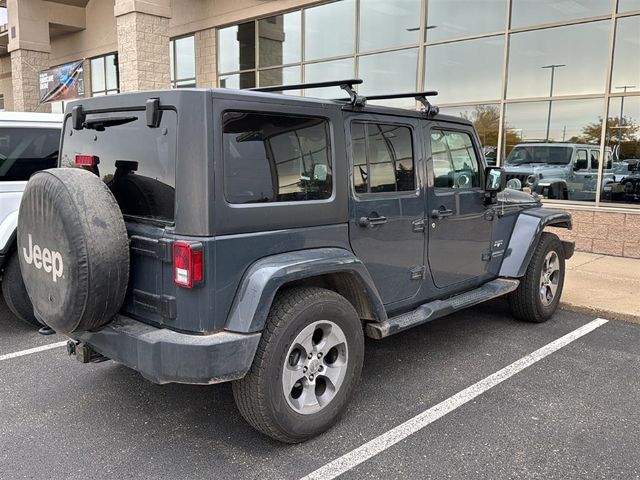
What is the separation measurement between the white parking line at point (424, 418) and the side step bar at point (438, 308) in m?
0.55

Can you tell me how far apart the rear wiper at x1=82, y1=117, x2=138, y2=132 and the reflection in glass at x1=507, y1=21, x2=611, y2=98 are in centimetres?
771

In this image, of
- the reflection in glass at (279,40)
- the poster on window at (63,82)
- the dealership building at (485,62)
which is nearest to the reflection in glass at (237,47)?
the dealership building at (485,62)

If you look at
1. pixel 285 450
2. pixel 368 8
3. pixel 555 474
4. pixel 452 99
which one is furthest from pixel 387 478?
pixel 368 8

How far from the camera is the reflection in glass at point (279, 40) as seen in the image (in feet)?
40.8

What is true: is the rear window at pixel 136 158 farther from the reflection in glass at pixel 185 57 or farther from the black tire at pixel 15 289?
the reflection in glass at pixel 185 57

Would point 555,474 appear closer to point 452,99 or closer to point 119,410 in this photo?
point 119,410

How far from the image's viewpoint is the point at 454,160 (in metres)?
4.49

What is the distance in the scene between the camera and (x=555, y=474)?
2883mm

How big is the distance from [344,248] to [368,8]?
29.4ft

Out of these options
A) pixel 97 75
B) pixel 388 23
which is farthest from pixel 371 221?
pixel 97 75

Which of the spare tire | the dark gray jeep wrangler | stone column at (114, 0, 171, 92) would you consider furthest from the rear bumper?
stone column at (114, 0, 171, 92)

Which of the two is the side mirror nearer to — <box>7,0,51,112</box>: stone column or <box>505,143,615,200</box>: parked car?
<box>505,143,615,200</box>: parked car

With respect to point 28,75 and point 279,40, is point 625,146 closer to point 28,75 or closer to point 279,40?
point 279,40

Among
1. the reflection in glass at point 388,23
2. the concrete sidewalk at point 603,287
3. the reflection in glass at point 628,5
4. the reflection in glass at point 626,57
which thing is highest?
the reflection in glass at point 388,23
